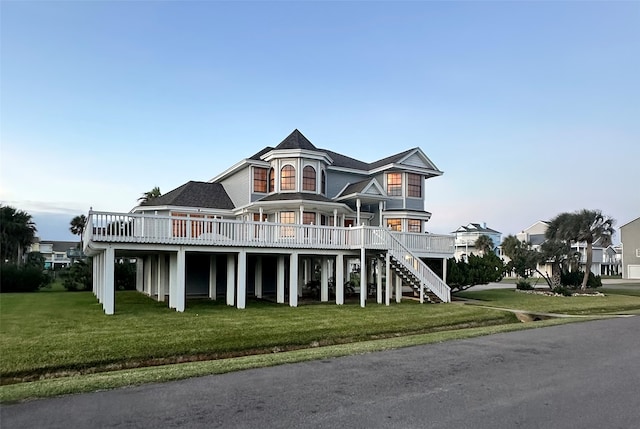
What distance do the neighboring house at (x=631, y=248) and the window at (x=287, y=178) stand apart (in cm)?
5778

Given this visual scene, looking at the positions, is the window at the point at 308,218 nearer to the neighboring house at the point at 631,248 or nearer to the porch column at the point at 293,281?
the porch column at the point at 293,281

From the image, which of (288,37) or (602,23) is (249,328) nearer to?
(288,37)

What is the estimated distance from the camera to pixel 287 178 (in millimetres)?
24234

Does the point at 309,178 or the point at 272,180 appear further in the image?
the point at 272,180

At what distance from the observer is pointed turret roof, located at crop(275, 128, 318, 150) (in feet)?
79.9

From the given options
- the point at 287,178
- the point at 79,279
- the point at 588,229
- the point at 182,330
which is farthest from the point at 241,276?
the point at 588,229

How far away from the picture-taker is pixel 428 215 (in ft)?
89.3

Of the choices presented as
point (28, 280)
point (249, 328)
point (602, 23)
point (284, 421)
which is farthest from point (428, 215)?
point (28, 280)

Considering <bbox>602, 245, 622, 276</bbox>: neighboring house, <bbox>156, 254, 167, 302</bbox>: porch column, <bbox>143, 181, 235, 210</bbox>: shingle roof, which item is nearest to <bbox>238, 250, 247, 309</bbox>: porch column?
<bbox>156, 254, 167, 302</bbox>: porch column

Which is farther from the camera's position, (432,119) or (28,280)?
(28,280)

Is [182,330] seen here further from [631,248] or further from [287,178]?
[631,248]

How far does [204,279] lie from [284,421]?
19715 millimetres

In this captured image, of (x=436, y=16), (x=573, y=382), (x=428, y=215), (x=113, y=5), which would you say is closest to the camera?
(x=573, y=382)

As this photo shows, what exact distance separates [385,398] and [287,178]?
1857cm
